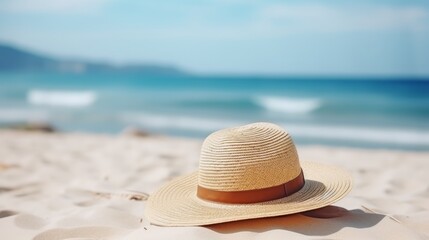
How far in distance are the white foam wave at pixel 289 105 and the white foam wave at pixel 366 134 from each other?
5.37m

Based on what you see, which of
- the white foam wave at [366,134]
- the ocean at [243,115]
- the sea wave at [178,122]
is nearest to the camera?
the white foam wave at [366,134]

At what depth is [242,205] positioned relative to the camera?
227cm

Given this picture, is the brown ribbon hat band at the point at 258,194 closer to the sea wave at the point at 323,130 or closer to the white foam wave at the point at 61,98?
the sea wave at the point at 323,130

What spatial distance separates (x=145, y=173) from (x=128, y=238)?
2.09 metres

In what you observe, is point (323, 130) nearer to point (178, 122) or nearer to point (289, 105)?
point (178, 122)

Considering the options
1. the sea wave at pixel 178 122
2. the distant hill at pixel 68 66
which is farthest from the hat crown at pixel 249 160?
the distant hill at pixel 68 66

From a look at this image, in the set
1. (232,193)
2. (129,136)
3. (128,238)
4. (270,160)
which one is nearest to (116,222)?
(128,238)

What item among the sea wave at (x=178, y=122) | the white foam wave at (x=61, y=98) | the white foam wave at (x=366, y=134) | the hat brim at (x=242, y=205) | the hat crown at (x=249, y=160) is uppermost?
the white foam wave at (x=61, y=98)

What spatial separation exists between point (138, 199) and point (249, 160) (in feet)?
3.97

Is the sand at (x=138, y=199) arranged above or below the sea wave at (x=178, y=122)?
below

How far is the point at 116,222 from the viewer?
8.81 ft

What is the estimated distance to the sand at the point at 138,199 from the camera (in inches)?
88.9

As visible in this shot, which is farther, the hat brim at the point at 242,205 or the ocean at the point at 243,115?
the ocean at the point at 243,115

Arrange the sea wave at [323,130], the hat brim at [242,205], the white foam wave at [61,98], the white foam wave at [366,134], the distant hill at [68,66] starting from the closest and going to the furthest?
the hat brim at [242,205] < the white foam wave at [366,134] < the sea wave at [323,130] < the white foam wave at [61,98] < the distant hill at [68,66]
